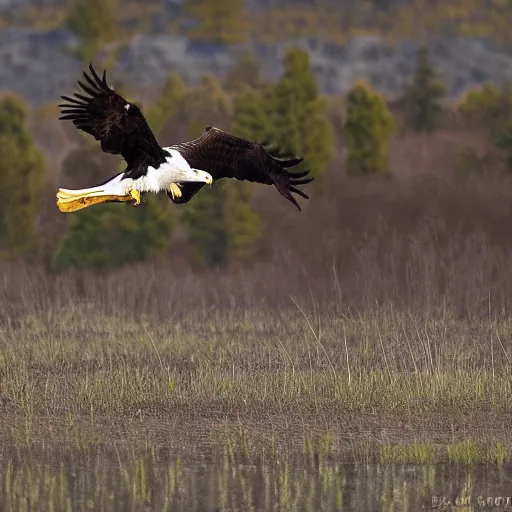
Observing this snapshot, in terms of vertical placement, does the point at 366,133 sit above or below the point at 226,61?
below

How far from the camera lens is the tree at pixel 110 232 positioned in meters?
21.3

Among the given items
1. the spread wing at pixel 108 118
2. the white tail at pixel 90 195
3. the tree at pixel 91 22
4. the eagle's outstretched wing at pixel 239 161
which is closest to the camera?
the spread wing at pixel 108 118

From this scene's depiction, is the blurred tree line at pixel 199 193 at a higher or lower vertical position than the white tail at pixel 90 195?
higher

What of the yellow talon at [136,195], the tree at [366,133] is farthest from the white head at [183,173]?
the tree at [366,133]

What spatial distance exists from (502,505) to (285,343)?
5.44 m

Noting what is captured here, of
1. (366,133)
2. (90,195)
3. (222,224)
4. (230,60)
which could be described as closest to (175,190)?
(90,195)

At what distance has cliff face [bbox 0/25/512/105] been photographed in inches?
3305

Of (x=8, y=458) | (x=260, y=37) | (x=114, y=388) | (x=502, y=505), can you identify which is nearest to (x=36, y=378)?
(x=114, y=388)

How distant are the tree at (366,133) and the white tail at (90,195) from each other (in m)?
16.5

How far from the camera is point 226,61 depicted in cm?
8662

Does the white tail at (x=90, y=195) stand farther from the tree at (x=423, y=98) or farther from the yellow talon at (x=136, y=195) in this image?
the tree at (x=423, y=98)

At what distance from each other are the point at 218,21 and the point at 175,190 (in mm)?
82064

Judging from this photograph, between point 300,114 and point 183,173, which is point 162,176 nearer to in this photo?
point 183,173

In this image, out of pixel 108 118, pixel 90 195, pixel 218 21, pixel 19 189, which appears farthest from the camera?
pixel 218 21
